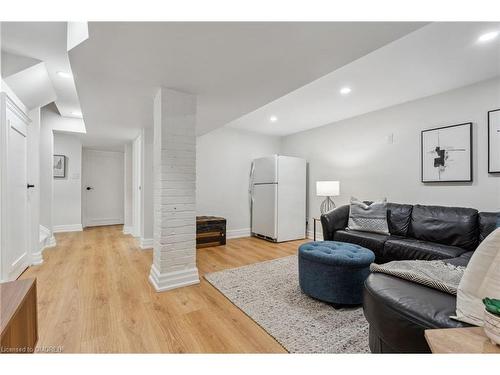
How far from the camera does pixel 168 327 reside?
1700mm

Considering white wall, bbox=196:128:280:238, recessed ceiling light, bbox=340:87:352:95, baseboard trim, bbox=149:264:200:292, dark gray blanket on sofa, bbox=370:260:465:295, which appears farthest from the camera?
white wall, bbox=196:128:280:238

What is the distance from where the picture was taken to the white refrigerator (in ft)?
14.3

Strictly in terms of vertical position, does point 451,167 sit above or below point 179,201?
above

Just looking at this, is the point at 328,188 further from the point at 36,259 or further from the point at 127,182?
the point at 127,182

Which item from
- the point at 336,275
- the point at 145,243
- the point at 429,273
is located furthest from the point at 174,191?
the point at 429,273

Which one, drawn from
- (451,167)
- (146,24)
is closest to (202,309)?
(146,24)

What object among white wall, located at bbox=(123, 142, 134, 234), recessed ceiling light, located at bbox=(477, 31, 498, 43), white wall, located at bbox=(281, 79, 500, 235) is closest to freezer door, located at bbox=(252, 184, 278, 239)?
white wall, located at bbox=(281, 79, 500, 235)

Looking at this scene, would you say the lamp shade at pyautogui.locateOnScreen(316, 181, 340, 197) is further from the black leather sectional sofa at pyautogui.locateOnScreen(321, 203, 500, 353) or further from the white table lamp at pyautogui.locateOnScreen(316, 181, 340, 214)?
the black leather sectional sofa at pyautogui.locateOnScreen(321, 203, 500, 353)

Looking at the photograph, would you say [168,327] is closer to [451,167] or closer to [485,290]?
[485,290]

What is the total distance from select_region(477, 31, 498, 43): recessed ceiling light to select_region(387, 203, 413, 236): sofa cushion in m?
1.87

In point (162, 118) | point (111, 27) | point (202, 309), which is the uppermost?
point (111, 27)

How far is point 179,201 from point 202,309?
3.45 ft
